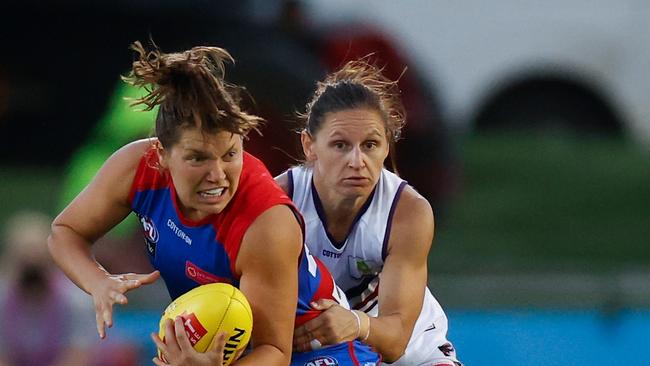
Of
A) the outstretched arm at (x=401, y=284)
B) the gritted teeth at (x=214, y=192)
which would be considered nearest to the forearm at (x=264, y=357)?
the outstretched arm at (x=401, y=284)

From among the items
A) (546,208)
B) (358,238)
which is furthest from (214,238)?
(546,208)

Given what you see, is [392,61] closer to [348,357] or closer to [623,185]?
[623,185]

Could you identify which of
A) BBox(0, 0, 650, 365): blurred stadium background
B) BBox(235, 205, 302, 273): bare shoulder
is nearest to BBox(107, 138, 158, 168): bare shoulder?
BBox(235, 205, 302, 273): bare shoulder

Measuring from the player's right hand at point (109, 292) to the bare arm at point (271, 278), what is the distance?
0.33 m

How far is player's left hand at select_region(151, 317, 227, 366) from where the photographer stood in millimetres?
4473

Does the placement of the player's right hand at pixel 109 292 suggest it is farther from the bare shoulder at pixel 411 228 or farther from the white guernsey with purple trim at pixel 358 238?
the bare shoulder at pixel 411 228

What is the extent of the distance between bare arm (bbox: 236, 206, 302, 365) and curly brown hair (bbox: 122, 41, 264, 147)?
322 mm

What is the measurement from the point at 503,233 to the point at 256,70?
228 cm

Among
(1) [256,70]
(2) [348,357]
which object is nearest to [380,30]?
(1) [256,70]

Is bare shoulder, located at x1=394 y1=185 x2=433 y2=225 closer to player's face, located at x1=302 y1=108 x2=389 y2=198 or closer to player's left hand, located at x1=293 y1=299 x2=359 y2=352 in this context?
player's face, located at x1=302 y1=108 x2=389 y2=198

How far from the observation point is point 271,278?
465 cm

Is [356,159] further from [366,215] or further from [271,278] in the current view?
[271,278]

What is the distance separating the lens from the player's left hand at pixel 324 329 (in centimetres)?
490

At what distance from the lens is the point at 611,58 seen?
11.7 metres
